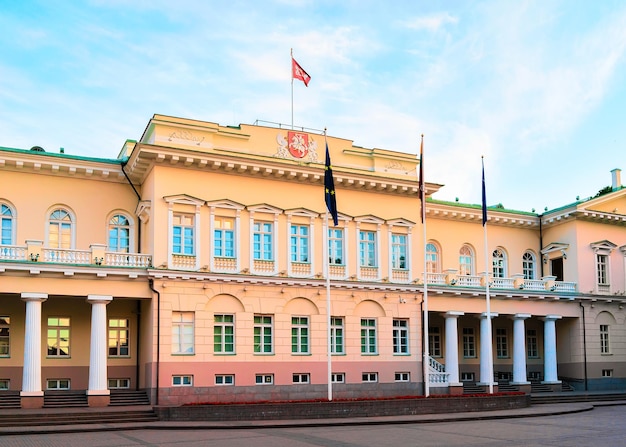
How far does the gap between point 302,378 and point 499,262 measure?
16890 millimetres

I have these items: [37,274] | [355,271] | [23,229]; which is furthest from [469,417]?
[23,229]

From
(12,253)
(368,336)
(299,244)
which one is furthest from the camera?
(368,336)

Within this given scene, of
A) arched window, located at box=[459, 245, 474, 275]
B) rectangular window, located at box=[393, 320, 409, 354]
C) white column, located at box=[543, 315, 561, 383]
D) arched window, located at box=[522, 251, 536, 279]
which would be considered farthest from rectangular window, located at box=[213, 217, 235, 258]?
arched window, located at box=[522, 251, 536, 279]

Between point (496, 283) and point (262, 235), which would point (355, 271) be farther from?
point (496, 283)

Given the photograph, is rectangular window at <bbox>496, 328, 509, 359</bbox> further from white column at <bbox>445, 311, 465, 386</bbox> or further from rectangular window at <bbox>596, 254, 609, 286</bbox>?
rectangular window at <bbox>596, 254, 609, 286</bbox>

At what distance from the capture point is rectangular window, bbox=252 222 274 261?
33.2m

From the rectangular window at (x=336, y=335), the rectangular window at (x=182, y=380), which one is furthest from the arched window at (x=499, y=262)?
the rectangular window at (x=182, y=380)

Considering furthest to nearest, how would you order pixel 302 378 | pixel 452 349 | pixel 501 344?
pixel 501 344 < pixel 452 349 < pixel 302 378

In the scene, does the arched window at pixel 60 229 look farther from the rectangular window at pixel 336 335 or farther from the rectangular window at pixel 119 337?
the rectangular window at pixel 336 335

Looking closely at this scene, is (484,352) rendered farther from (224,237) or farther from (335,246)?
(224,237)

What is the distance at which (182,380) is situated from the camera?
3052 cm

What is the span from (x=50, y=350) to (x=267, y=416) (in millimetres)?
10749

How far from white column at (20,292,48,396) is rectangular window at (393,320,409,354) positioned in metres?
16.5

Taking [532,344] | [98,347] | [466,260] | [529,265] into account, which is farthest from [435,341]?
[98,347]
